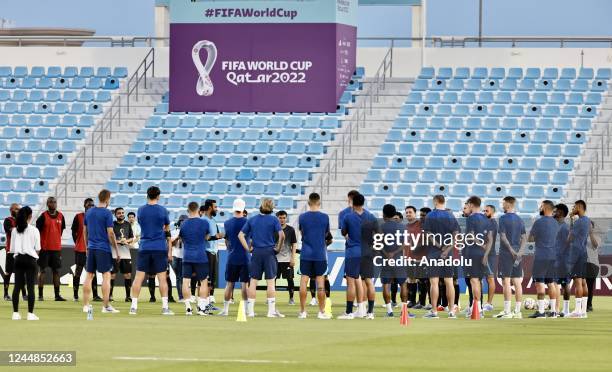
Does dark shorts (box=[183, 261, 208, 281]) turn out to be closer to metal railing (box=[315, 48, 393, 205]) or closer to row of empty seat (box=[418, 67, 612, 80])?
metal railing (box=[315, 48, 393, 205])

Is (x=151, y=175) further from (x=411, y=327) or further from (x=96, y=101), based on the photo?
(x=411, y=327)

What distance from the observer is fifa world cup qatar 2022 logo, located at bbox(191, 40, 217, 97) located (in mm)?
46031

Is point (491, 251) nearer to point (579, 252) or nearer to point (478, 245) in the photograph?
point (478, 245)

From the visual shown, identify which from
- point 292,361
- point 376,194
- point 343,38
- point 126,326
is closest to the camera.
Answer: point 292,361

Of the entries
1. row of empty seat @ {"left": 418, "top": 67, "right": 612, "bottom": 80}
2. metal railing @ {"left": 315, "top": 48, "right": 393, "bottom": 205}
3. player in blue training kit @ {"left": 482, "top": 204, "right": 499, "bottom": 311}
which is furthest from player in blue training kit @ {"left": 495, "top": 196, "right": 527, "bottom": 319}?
row of empty seat @ {"left": 418, "top": 67, "right": 612, "bottom": 80}

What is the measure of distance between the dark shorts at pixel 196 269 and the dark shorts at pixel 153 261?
68 centimetres

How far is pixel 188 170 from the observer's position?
1758 inches

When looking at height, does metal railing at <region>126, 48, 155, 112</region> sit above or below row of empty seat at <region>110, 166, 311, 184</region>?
above

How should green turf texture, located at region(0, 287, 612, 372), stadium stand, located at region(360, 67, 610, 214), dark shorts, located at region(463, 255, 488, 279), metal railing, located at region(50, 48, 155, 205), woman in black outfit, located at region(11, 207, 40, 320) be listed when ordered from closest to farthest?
green turf texture, located at region(0, 287, 612, 372) < woman in black outfit, located at region(11, 207, 40, 320) < dark shorts, located at region(463, 255, 488, 279) < stadium stand, located at region(360, 67, 610, 214) < metal railing, located at region(50, 48, 155, 205)

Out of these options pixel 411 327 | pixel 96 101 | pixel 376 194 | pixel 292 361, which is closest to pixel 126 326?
pixel 411 327

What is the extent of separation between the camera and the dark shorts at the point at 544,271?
26953 millimetres

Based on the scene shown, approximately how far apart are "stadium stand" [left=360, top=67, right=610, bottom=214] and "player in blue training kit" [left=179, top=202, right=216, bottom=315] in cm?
1564

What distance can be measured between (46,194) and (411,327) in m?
22.9

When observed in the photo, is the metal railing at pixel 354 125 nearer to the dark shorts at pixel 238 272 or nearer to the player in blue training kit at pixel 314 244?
the dark shorts at pixel 238 272
